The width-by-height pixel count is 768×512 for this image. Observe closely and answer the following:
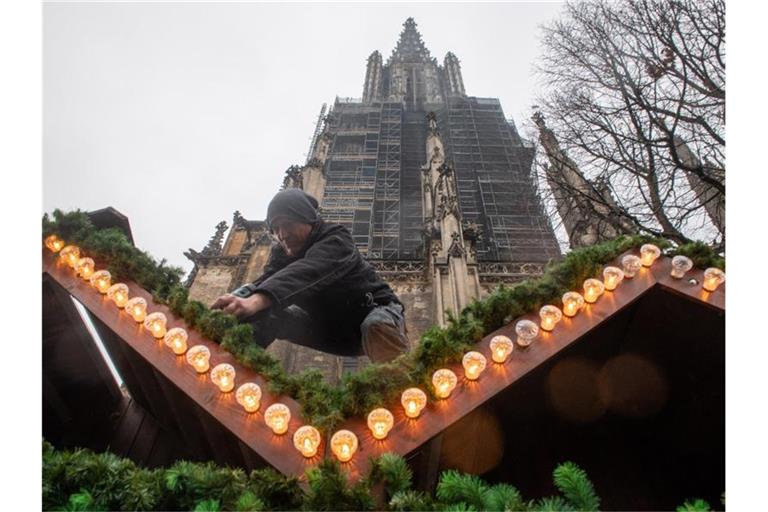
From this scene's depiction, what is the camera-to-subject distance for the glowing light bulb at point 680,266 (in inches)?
111

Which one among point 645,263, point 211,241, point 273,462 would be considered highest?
point 211,241

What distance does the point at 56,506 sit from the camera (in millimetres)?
1982

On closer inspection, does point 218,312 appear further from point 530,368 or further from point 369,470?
point 530,368

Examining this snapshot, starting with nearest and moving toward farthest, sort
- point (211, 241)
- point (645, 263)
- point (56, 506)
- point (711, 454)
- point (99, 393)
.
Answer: point (56, 506)
point (645, 263)
point (711, 454)
point (99, 393)
point (211, 241)

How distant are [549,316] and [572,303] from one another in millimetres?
170

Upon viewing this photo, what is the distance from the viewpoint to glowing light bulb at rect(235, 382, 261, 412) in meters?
2.38

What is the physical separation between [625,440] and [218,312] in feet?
9.75

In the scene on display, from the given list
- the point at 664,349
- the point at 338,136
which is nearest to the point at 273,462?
the point at 664,349

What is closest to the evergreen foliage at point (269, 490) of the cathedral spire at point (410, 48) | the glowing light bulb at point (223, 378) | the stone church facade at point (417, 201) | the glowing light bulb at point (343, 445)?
the glowing light bulb at point (343, 445)

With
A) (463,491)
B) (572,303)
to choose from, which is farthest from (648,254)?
(463,491)

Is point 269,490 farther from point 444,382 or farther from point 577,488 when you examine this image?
point 577,488

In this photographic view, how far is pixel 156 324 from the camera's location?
8.96 ft

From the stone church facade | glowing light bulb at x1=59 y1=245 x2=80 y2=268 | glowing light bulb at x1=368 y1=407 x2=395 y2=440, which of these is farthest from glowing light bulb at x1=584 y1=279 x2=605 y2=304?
the stone church facade

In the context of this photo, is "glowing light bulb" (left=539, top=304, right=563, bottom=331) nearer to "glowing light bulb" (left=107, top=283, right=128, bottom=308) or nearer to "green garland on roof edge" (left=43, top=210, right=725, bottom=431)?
"green garland on roof edge" (left=43, top=210, right=725, bottom=431)
